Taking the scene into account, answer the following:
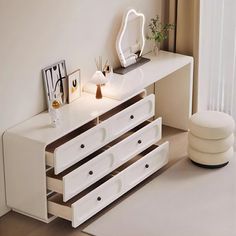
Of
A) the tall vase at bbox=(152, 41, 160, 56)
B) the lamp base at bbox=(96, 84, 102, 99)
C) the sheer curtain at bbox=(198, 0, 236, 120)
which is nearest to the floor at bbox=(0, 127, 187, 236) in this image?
the lamp base at bbox=(96, 84, 102, 99)

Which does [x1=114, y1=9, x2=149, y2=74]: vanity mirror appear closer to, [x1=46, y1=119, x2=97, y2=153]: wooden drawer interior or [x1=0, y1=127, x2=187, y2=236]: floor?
[x1=46, y1=119, x2=97, y2=153]: wooden drawer interior

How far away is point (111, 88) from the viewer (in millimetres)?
4375

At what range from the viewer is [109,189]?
4117mm

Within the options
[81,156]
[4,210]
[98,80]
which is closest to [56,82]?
[98,80]

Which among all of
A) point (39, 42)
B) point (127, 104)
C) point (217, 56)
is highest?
point (39, 42)

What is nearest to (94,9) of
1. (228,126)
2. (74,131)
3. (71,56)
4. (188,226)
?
(71,56)

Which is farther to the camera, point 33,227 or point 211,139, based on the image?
point 211,139

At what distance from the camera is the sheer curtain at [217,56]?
5.08 meters

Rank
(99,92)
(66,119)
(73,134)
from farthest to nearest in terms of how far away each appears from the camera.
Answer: (99,92)
(73,134)
(66,119)

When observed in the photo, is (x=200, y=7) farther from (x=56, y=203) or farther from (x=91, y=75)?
(x=56, y=203)

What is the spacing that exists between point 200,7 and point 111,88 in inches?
40.9

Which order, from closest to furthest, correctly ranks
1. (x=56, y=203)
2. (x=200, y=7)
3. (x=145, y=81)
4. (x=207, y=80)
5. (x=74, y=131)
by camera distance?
(x=56, y=203), (x=74, y=131), (x=145, y=81), (x=200, y=7), (x=207, y=80)

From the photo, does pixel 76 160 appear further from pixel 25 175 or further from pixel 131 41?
pixel 131 41

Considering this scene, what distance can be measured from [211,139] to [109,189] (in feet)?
2.63
